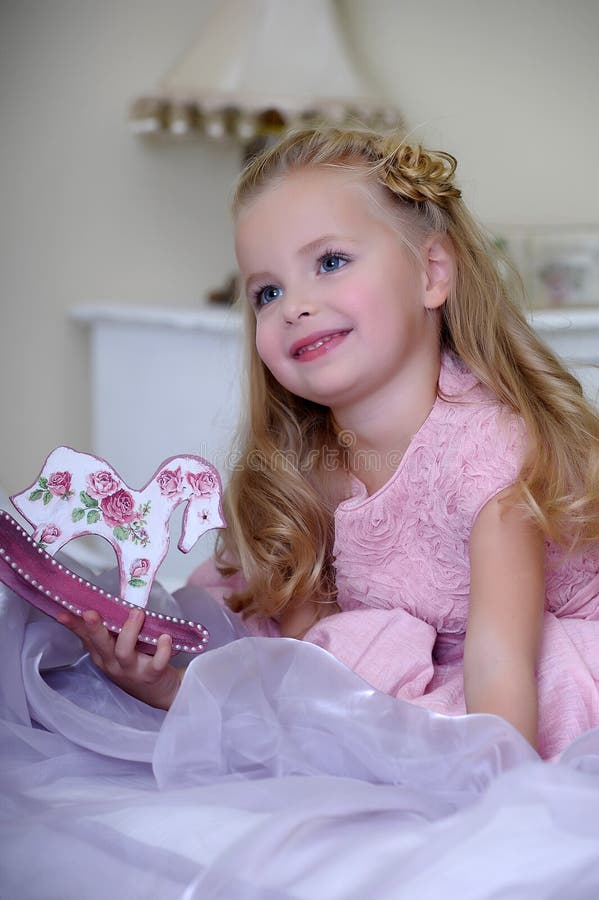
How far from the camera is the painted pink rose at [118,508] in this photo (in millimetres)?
936

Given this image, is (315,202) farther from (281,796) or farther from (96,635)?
(281,796)

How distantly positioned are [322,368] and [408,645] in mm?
271

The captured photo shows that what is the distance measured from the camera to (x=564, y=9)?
231 centimetres

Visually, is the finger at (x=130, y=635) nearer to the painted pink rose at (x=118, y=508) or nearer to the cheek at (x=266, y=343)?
the painted pink rose at (x=118, y=508)

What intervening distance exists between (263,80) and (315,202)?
3.44 ft

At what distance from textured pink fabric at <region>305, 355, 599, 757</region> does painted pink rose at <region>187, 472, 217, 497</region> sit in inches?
7.8

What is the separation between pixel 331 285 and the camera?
100 centimetres

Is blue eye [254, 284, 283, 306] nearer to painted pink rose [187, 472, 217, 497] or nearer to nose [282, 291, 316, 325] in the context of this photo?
nose [282, 291, 316, 325]

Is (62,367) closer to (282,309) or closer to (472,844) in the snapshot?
(282,309)

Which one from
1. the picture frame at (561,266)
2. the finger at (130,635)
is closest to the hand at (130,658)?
the finger at (130,635)

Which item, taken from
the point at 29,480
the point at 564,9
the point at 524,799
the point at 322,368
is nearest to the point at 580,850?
the point at 524,799

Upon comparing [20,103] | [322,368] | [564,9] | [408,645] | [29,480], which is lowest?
[29,480]

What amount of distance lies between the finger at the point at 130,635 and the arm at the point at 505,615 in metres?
0.27

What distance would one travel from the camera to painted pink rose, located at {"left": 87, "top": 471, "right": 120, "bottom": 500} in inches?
36.8
